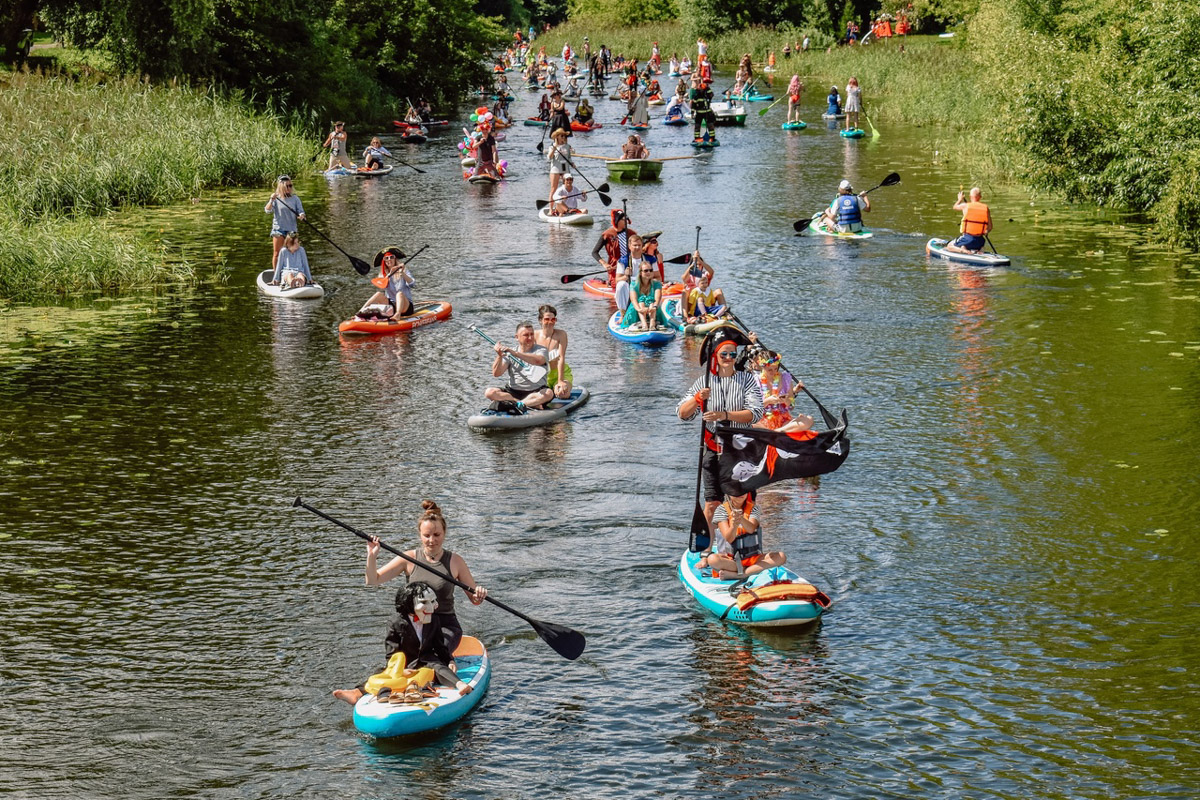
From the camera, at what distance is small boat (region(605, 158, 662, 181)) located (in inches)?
1641

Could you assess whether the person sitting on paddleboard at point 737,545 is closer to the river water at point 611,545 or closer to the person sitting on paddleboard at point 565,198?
the river water at point 611,545

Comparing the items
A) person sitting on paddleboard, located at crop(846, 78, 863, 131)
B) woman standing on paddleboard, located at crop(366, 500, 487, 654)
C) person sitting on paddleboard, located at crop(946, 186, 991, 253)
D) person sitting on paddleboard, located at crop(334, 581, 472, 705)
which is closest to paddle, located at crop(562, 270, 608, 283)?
person sitting on paddleboard, located at crop(946, 186, 991, 253)

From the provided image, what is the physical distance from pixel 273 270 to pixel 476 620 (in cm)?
1640

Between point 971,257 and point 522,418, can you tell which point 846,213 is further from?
point 522,418

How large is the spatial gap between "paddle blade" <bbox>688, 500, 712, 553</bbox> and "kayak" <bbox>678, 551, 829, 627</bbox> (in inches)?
36.4

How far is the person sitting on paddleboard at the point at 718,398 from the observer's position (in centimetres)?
1338

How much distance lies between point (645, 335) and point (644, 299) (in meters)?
0.90

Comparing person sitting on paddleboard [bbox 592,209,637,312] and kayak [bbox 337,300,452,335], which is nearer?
kayak [bbox 337,300,452,335]

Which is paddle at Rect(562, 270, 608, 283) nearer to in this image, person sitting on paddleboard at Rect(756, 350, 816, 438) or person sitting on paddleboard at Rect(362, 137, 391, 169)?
person sitting on paddleboard at Rect(756, 350, 816, 438)

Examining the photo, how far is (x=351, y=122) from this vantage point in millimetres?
54250

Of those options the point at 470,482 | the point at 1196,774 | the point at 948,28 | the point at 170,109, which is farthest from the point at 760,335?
the point at 948,28

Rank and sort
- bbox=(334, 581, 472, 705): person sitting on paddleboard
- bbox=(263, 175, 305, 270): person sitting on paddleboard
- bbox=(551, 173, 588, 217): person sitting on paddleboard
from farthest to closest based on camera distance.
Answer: bbox=(551, 173, 588, 217): person sitting on paddleboard
bbox=(263, 175, 305, 270): person sitting on paddleboard
bbox=(334, 581, 472, 705): person sitting on paddleboard

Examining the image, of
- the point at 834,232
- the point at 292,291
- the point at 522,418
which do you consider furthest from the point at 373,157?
the point at 522,418

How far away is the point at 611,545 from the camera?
14.8 m
